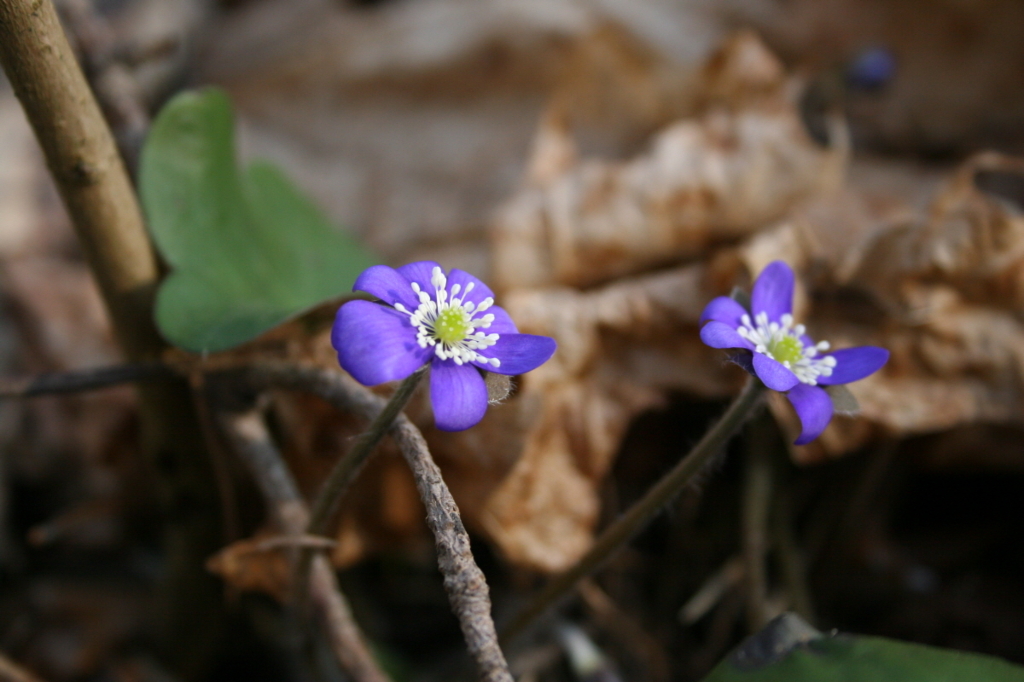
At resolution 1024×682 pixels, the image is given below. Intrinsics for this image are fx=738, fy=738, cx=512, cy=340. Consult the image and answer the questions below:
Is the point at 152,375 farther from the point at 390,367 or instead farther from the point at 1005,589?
the point at 1005,589

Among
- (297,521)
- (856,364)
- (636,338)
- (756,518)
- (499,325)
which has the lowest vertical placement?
(756,518)

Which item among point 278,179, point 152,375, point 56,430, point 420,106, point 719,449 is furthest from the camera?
point 420,106

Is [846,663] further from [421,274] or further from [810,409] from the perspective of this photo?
[421,274]

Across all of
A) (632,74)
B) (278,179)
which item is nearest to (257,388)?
(278,179)

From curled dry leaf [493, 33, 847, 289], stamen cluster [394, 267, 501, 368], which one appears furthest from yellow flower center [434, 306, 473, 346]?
curled dry leaf [493, 33, 847, 289]

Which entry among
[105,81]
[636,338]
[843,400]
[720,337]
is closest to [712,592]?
[636,338]
